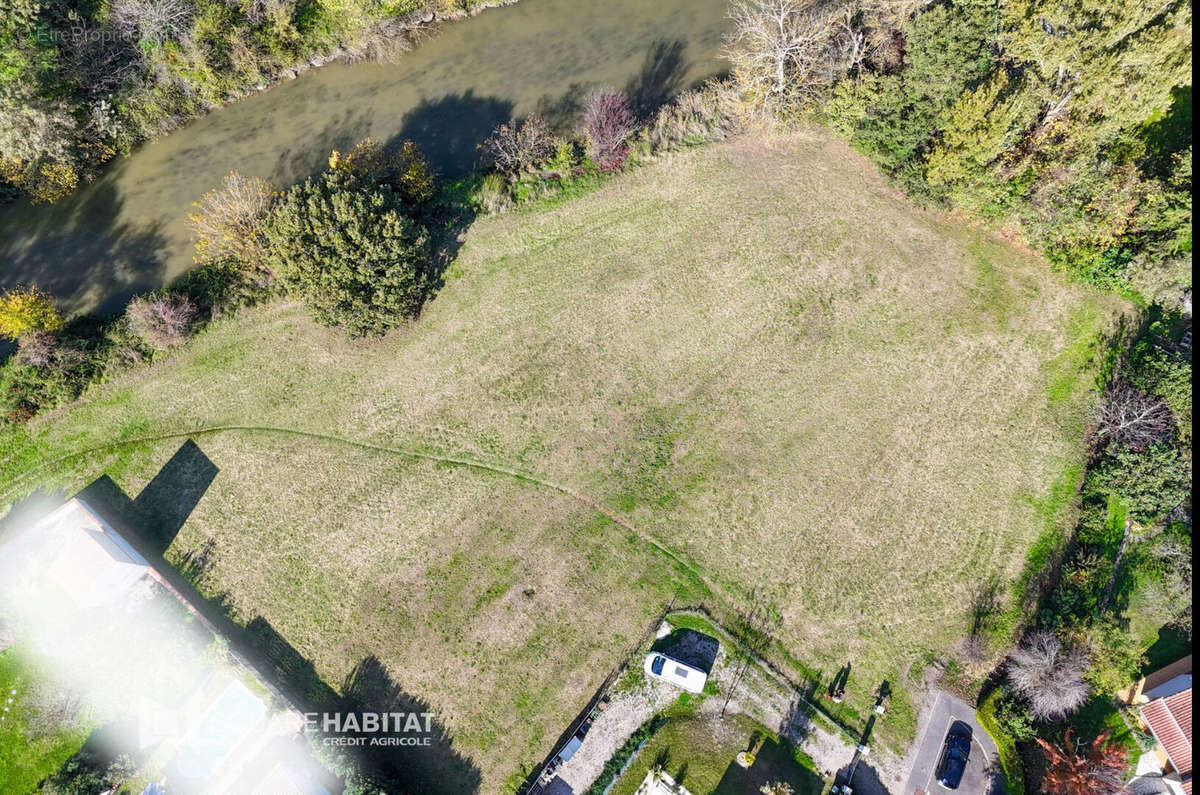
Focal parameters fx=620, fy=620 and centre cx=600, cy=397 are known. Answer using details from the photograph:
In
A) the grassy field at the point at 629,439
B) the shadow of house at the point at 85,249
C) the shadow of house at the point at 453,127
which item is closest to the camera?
the grassy field at the point at 629,439

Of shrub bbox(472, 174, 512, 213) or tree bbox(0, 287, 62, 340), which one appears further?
shrub bbox(472, 174, 512, 213)

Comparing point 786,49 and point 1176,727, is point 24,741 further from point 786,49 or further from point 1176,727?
point 1176,727

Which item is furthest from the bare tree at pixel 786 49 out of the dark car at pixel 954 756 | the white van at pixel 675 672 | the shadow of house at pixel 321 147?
the dark car at pixel 954 756

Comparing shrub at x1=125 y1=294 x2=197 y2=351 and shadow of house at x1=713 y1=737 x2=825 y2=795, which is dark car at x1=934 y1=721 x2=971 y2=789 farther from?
shrub at x1=125 y1=294 x2=197 y2=351

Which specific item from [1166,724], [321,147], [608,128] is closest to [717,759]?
[1166,724]

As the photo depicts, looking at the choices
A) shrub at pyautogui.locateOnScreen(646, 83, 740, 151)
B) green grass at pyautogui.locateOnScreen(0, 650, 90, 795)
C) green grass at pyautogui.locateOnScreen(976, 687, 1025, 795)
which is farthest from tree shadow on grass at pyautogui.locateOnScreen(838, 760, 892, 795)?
green grass at pyautogui.locateOnScreen(0, 650, 90, 795)

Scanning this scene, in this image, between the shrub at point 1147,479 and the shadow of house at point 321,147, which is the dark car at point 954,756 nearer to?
the shrub at point 1147,479
